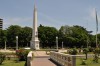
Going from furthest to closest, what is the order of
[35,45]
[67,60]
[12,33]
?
[12,33] → [35,45] → [67,60]

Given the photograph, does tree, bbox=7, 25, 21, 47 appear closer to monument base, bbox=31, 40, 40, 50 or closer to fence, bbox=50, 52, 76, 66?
monument base, bbox=31, 40, 40, 50

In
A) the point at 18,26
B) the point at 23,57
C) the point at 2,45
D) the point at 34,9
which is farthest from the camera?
the point at 18,26

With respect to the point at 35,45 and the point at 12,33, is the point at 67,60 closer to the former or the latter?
the point at 35,45

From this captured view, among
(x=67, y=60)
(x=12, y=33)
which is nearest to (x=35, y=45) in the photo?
(x=12, y=33)

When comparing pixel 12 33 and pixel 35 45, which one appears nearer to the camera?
pixel 35 45

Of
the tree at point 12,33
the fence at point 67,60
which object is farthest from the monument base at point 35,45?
the fence at point 67,60

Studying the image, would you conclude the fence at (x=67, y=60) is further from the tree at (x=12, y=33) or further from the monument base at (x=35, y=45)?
the tree at (x=12, y=33)

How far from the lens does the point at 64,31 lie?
96125 mm

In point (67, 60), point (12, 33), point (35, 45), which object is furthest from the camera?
point (12, 33)

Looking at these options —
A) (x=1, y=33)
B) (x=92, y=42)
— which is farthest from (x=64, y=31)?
(x=1, y=33)

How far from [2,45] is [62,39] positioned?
72.4 ft

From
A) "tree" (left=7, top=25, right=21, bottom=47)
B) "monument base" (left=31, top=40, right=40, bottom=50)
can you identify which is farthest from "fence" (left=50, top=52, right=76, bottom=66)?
"tree" (left=7, top=25, right=21, bottom=47)

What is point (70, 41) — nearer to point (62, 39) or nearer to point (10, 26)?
point (62, 39)

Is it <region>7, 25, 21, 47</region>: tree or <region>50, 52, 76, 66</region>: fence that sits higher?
<region>7, 25, 21, 47</region>: tree
